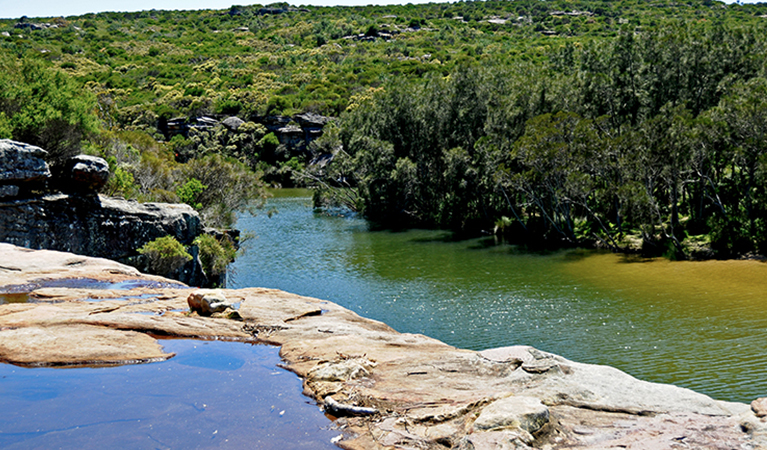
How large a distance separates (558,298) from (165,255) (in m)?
19.3

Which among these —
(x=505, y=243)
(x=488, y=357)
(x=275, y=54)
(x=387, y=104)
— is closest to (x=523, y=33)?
(x=275, y=54)

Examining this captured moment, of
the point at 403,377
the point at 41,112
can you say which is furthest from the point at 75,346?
the point at 41,112

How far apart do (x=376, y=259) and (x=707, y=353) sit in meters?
23.9

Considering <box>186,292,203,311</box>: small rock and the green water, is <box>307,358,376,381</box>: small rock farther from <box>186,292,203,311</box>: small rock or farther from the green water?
the green water

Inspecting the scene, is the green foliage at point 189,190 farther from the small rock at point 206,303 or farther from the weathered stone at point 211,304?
the weathered stone at point 211,304

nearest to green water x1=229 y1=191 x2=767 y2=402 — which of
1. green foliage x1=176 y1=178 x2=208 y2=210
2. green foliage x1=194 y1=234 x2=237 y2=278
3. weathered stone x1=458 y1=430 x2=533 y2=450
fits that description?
green foliage x1=194 y1=234 x2=237 y2=278

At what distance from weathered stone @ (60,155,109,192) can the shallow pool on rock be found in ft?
44.0

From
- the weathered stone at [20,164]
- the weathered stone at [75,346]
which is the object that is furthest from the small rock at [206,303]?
the weathered stone at [20,164]

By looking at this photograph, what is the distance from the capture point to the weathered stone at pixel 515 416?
29.0 feet

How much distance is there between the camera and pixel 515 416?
29.4ft

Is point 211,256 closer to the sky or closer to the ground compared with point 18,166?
closer to the ground

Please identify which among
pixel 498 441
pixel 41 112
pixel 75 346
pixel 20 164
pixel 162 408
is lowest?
pixel 162 408

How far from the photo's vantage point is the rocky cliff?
837 inches

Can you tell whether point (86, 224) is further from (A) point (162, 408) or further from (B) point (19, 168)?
(A) point (162, 408)
